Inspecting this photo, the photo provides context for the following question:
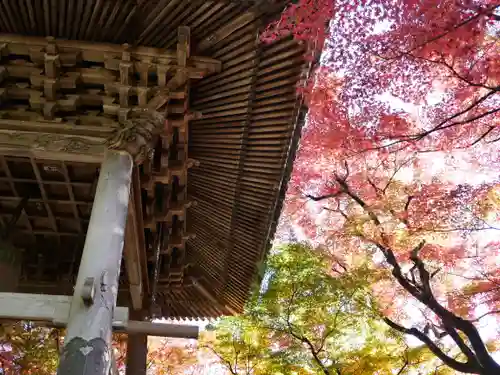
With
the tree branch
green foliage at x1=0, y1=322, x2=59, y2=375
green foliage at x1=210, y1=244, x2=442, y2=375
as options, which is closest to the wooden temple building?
green foliage at x1=210, y1=244, x2=442, y2=375

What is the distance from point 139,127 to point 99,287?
5.71ft

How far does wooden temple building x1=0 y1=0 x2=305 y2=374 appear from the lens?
4.75 metres

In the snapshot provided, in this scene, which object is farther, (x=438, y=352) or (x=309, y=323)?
(x=438, y=352)

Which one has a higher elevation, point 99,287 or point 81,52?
point 81,52

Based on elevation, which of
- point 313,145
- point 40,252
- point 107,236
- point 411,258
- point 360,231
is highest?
point 313,145

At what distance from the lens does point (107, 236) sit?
4152mm

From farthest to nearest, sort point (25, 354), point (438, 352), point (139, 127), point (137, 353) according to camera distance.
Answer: point (25, 354) → point (438, 352) → point (137, 353) → point (139, 127)

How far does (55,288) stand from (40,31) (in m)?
4.14

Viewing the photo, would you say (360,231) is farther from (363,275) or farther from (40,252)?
(40,252)

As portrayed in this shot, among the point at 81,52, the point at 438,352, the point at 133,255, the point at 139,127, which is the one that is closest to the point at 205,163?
the point at 133,255

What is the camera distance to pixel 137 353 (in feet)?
24.8

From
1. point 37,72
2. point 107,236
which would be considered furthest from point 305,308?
point 37,72

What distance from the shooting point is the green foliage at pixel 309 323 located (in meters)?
8.34

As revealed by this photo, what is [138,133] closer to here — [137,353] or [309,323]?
[137,353]
